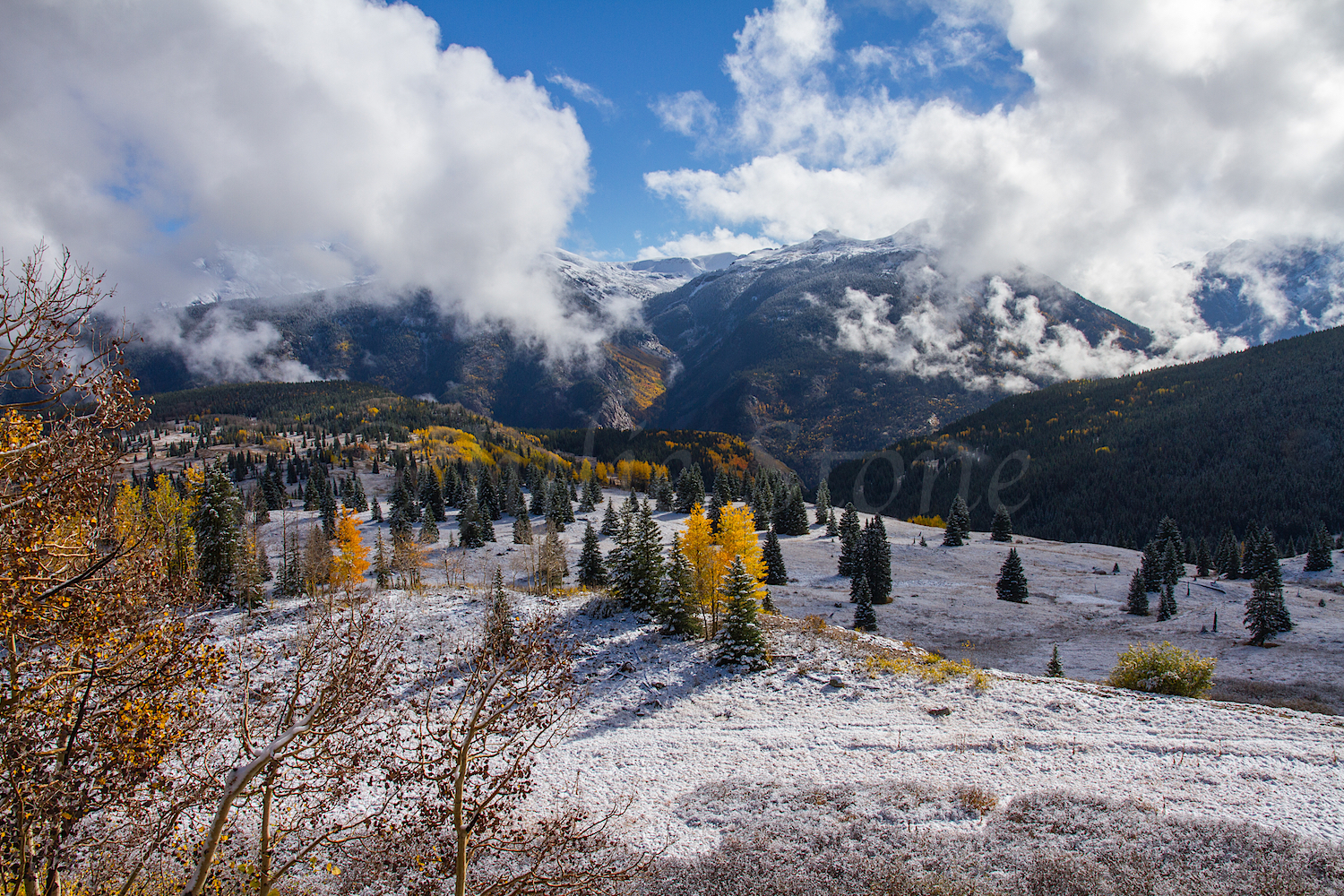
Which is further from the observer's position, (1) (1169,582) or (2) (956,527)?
(2) (956,527)

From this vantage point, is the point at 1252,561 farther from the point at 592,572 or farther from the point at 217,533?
the point at 217,533

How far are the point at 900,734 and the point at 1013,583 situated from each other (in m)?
47.1

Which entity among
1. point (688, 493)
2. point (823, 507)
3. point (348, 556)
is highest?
point (688, 493)

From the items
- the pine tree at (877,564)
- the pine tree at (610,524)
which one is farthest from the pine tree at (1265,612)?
the pine tree at (610,524)

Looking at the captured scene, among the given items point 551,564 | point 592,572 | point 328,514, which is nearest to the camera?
point 592,572

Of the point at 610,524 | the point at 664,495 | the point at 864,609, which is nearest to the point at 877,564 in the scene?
the point at 864,609

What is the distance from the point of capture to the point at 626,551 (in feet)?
133

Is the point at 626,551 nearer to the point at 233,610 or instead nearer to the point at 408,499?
Result: the point at 233,610

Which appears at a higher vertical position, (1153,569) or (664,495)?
(664,495)

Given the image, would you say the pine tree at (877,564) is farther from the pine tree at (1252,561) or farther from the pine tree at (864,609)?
the pine tree at (1252,561)

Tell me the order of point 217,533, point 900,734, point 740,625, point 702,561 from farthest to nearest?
point 217,533 → point 702,561 → point 740,625 → point 900,734

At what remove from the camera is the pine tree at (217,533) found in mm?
38656

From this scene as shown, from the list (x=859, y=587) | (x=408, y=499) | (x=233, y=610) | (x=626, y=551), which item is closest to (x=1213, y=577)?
(x=859, y=587)

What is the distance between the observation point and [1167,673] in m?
28.0
